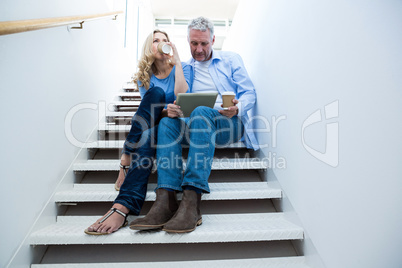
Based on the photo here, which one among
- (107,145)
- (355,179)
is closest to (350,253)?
(355,179)

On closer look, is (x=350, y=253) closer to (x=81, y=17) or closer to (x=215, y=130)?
(x=215, y=130)

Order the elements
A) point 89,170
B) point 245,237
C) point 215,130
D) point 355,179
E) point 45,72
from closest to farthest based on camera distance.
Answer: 1. point 355,179
2. point 245,237
3. point 45,72
4. point 215,130
5. point 89,170

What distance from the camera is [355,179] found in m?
0.88

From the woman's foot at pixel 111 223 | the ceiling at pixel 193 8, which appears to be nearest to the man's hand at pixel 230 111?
the woman's foot at pixel 111 223

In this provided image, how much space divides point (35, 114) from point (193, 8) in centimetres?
531

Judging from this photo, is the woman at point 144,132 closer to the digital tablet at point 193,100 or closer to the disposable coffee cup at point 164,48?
the disposable coffee cup at point 164,48

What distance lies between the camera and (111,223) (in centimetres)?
111

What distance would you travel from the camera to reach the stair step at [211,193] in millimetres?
1343

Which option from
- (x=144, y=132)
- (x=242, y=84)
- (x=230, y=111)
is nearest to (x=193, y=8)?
(x=242, y=84)

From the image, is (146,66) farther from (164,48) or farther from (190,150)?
(190,150)

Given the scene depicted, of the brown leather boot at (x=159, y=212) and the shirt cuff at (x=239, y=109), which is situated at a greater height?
the shirt cuff at (x=239, y=109)

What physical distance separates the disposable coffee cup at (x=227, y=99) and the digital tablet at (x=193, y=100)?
0.16 ft

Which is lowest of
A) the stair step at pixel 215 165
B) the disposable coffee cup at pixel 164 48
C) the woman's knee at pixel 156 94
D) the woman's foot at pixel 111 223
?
the woman's foot at pixel 111 223

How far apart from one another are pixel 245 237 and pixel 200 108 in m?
0.65
